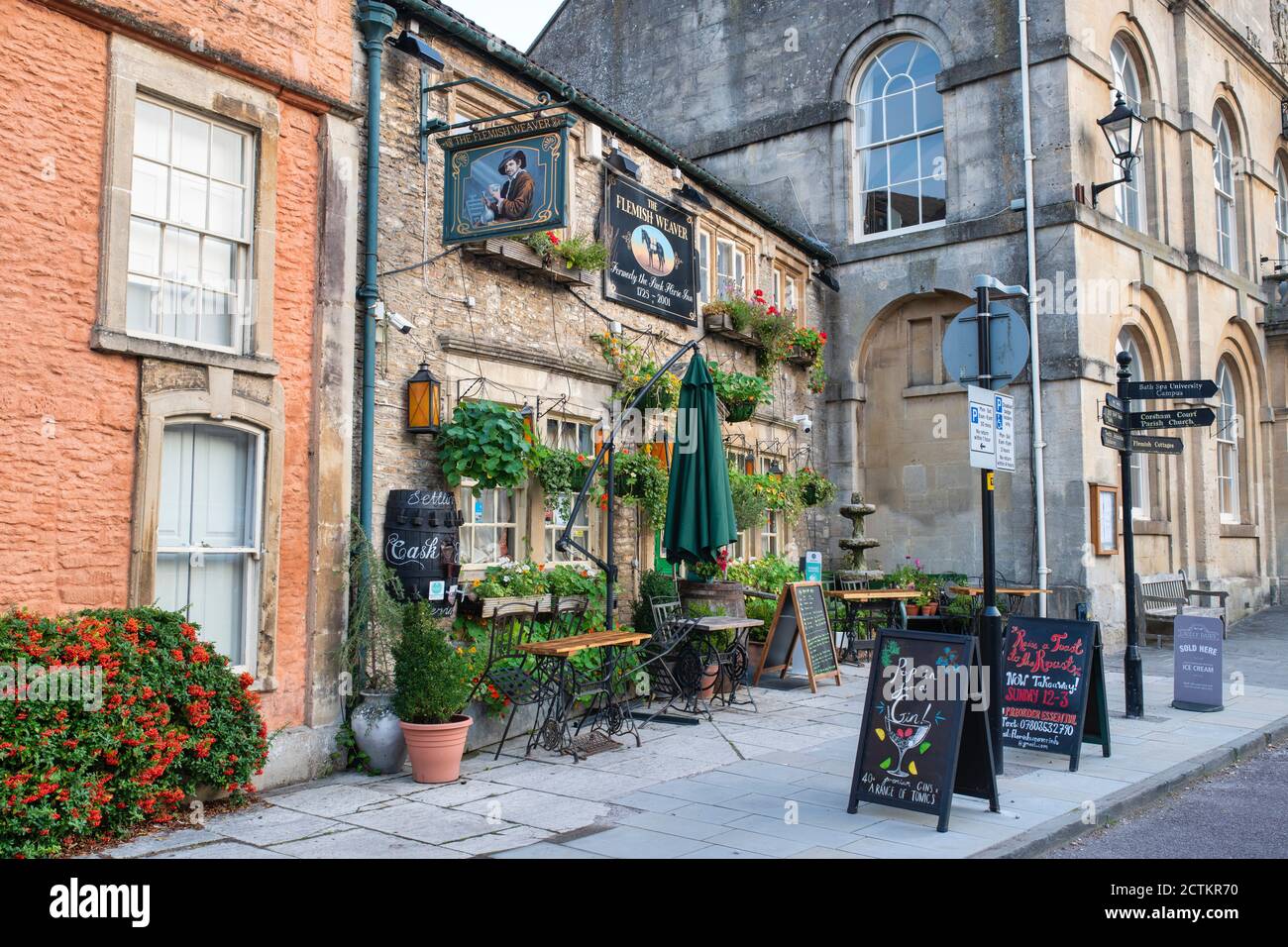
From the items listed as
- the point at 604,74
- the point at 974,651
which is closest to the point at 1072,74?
the point at 604,74

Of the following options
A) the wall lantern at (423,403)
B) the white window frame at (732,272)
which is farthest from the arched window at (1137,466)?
the wall lantern at (423,403)

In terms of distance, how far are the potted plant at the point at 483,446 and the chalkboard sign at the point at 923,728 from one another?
3649 mm

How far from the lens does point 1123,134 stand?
15.1 m

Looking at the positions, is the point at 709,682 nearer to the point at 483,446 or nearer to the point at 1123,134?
the point at 483,446

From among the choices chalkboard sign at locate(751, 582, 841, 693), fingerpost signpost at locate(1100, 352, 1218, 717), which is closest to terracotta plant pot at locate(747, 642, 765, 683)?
chalkboard sign at locate(751, 582, 841, 693)

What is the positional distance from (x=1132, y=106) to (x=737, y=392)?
9.68 metres

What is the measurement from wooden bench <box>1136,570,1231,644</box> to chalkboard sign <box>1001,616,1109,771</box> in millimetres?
8163

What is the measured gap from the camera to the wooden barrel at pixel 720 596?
11.3m

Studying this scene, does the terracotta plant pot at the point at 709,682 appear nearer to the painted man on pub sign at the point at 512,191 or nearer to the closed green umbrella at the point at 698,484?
the closed green umbrella at the point at 698,484

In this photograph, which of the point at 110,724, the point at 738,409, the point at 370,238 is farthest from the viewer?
the point at 738,409

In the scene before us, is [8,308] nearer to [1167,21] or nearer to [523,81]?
[523,81]

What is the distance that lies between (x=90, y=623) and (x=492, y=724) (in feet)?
11.9

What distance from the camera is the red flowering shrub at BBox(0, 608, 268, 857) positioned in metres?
5.55

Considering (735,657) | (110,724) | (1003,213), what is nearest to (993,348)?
(735,657)
